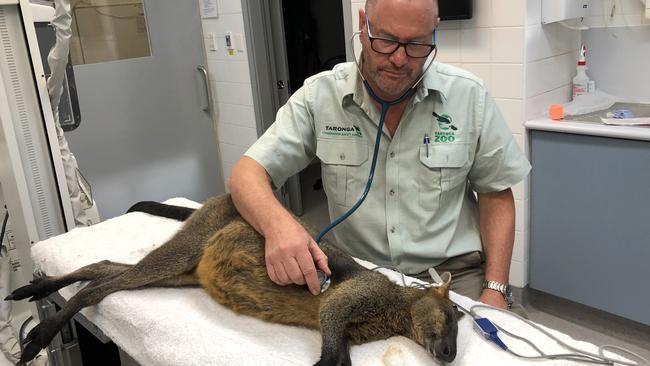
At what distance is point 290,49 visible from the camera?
5.64 metres

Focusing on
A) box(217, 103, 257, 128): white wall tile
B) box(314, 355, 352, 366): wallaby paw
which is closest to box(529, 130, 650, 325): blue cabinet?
box(314, 355, 352, 366): wallaby paw

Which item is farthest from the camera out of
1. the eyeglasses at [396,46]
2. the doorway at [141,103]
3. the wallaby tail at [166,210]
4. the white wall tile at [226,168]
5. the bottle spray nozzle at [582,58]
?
the white wall tile at [226,168]

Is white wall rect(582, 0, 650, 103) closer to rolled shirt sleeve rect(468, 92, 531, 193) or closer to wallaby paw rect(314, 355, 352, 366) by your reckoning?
rolled shirt sleeve rect(468, 92, 531, 193)

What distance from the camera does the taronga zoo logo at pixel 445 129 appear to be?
69.1 inches

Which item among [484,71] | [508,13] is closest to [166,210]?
[484,71]

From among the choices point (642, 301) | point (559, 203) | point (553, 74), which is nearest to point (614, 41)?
point (553, 74)

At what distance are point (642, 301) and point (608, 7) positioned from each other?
Result: 1.60 metres

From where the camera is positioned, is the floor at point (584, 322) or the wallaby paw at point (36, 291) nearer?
the wallaby paw at point (36, 291)

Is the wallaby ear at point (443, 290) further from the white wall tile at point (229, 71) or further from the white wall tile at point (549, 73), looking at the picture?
the white wall tile at point (229, 71)

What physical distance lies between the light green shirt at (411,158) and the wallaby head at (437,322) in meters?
0.36

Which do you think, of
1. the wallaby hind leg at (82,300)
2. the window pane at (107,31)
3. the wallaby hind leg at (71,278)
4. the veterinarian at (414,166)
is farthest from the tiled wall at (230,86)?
the wallaby hind leg at (82,300)

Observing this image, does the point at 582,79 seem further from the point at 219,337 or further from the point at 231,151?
the point at 231,151

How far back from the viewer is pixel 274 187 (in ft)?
5.93

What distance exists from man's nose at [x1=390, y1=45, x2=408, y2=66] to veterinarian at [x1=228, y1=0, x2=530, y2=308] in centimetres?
10
